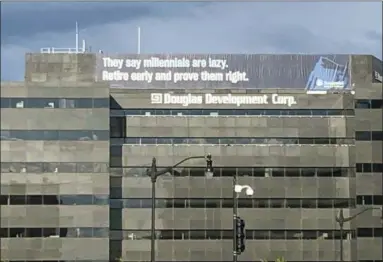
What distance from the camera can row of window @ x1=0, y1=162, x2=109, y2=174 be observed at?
279 feet

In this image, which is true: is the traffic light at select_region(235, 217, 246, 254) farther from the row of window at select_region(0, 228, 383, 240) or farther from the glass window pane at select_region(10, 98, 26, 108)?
the glass window pane at select_region(10, 98, 26, 108)

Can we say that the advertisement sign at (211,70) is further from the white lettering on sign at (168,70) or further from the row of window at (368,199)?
the row of window at (368,199)

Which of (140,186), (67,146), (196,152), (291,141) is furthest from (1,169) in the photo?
(291,141)

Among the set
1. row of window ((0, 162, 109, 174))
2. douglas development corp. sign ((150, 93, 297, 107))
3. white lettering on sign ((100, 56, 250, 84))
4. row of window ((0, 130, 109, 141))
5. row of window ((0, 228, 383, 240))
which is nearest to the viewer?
row of window ((0, 130, 109, 141))

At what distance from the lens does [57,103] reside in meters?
84.8

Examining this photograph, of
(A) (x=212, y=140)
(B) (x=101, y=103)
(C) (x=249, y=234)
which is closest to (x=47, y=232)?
(B) (x=101, y=103)

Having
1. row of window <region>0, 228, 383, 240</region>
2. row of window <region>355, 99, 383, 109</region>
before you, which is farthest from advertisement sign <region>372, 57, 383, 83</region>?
row of window <region>0, 228, 383, 240</region>

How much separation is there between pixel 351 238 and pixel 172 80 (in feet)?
85.2

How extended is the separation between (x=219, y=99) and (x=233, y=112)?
210 centimetres

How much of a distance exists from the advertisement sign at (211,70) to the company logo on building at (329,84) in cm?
62

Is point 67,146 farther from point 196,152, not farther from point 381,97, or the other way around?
point 381,97

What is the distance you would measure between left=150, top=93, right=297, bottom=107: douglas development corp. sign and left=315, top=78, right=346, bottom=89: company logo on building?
3.89m

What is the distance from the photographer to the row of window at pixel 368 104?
9012cm

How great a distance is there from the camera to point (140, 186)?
8856 cm
